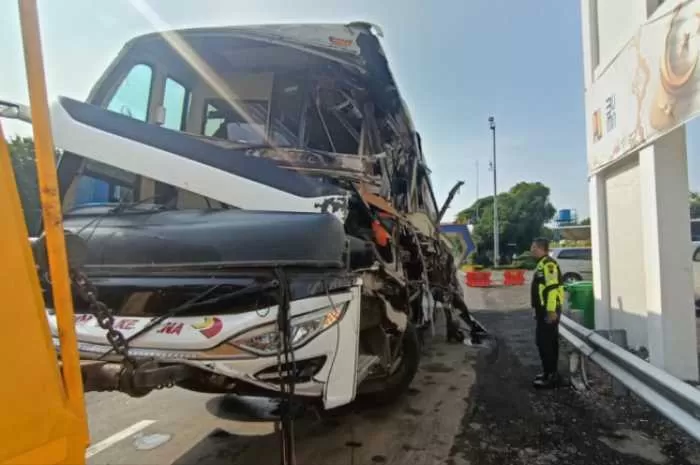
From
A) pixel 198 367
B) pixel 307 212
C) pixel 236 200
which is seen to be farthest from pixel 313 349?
pixel 236 200

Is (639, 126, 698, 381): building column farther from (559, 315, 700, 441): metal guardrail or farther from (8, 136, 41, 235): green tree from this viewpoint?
(8, 136, 41, 235): green tree

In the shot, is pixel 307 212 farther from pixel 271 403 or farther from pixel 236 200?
pixel 271 403

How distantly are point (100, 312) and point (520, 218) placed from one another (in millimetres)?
47008

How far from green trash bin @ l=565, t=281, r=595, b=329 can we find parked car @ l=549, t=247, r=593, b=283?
37.9 feet

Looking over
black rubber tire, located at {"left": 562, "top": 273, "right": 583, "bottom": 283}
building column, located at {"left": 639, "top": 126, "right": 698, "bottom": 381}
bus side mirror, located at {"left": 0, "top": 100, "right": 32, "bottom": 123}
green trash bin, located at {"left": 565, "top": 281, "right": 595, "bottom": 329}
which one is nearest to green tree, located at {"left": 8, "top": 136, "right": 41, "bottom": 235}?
bus side mirror, located at {"left": 0, "top": 100, "right": 32, "bottom": 123}

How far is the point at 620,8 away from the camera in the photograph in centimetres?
636

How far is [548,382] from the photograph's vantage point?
5.54 meters

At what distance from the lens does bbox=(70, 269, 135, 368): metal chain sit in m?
1.83

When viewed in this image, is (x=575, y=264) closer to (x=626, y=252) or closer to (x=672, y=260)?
(x=626, y=252)

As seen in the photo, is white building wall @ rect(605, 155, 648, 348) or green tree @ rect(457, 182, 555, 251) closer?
white building wall @ rect(605, 155, 648, 348)

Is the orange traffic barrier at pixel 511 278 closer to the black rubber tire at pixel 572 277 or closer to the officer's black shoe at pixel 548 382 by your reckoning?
the black rubber tire at pixel 572 277

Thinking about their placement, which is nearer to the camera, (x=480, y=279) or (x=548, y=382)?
(x=548, y=382)

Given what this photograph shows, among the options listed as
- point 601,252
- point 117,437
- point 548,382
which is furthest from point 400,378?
point 601,252

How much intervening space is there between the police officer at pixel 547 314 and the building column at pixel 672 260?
95 cm
